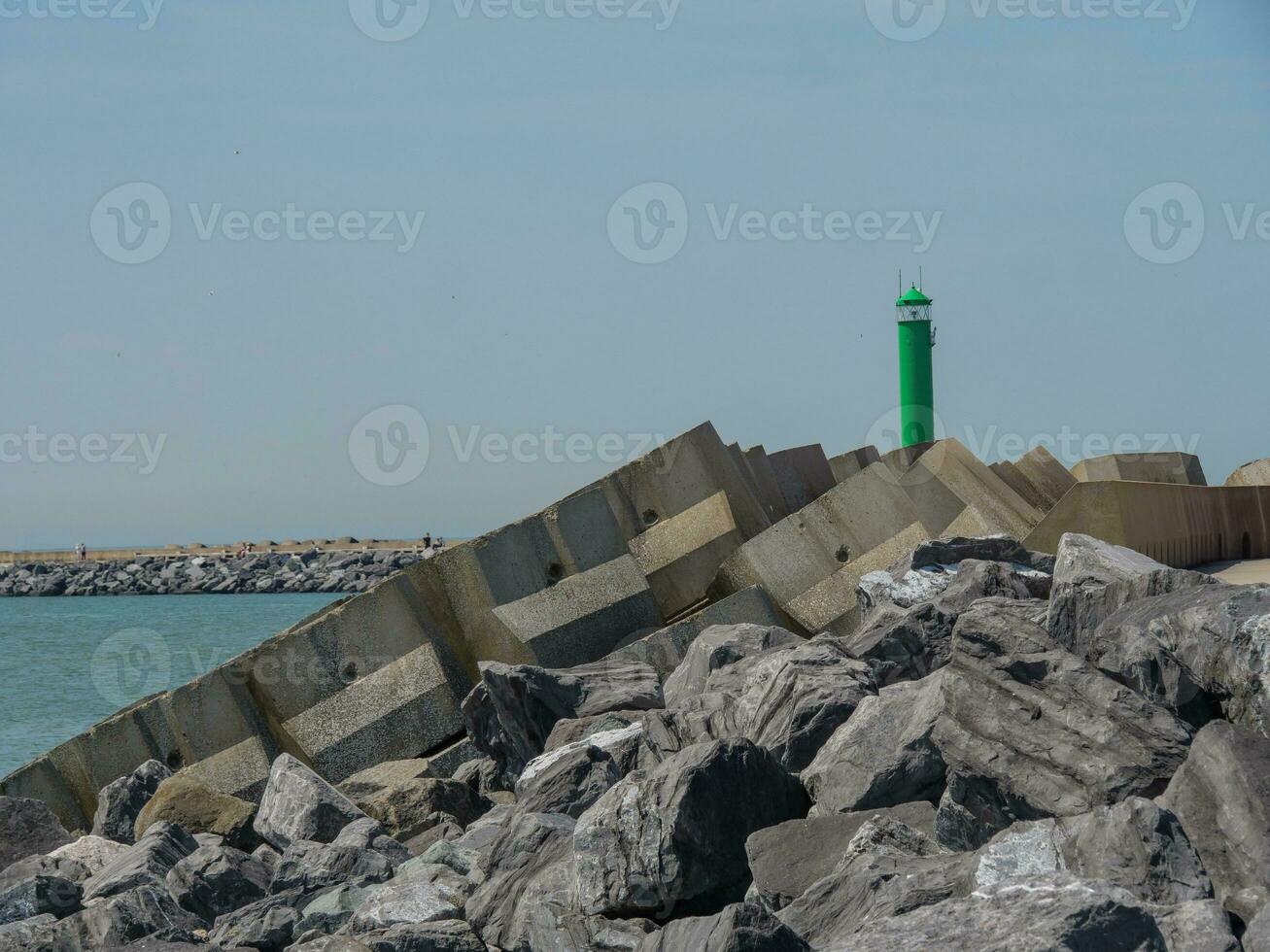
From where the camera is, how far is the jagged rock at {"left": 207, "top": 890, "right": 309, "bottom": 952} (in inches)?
195

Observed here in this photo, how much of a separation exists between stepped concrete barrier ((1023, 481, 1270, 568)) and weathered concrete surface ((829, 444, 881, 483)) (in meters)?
2.64

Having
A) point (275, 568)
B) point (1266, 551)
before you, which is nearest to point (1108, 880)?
point (1266, 551)

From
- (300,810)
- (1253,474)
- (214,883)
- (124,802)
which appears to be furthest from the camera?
(1253,474)

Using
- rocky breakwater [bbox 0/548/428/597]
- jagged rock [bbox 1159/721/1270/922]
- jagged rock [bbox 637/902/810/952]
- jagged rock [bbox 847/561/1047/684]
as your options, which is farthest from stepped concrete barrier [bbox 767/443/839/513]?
rocky breakwater [bbox 0/548/428/597]

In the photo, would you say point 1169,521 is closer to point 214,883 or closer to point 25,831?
point 214,883

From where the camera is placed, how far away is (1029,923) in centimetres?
309

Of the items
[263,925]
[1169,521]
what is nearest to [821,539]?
[1169,521]

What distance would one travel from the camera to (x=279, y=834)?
6.54 meters

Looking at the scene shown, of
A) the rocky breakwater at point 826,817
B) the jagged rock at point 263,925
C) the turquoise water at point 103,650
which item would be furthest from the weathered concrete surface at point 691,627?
the turquoise water at point 103,650

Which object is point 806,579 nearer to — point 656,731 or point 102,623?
point 656,731

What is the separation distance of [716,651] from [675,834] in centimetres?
245

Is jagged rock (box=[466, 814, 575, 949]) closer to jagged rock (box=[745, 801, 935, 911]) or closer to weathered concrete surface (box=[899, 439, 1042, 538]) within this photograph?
jagged rock (box=[745, 801, 935, 911])

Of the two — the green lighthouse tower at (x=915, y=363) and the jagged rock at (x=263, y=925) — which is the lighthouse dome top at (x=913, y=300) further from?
the jagged rock at (x=263, y=925)

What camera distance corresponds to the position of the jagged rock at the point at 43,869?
613 centimetres
